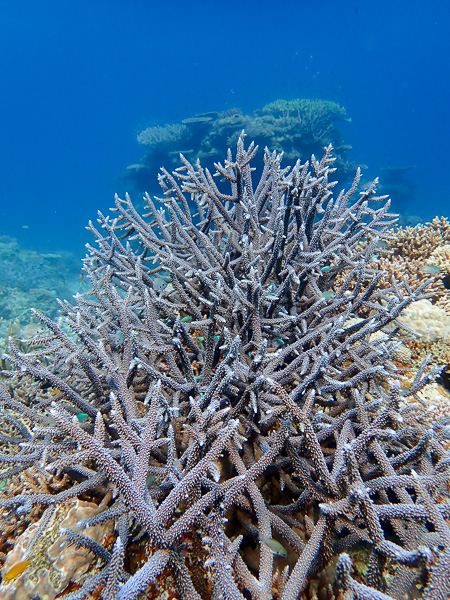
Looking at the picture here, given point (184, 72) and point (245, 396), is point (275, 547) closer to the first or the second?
point (245, 396)

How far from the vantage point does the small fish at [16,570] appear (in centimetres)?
155

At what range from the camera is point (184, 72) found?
98625 mm

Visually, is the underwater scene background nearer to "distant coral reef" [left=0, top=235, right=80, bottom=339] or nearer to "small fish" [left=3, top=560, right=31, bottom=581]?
"small fish" [left=3, top=560, right=31, bottom=581]

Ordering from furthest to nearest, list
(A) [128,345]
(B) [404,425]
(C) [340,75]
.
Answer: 1. (C) [340,75]
2. (A) [128,345]
3. (B) [404,425]

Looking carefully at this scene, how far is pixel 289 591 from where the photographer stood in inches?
48.2

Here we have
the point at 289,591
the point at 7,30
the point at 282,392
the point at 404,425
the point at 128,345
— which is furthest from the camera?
the point at 7,30

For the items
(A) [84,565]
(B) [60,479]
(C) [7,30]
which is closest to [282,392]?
(A) [84,565]

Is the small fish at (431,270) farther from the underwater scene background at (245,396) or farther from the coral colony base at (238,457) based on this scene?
the coral colony base at (238,457)

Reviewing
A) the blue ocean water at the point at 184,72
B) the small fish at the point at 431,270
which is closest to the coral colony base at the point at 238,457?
the small fish at the point at 431,270

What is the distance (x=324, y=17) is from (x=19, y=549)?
14404cm

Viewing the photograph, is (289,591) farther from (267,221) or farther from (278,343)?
(267,221)

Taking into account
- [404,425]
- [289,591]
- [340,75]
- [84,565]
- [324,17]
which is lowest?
[84,565]

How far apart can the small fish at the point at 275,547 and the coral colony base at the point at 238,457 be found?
10 mm

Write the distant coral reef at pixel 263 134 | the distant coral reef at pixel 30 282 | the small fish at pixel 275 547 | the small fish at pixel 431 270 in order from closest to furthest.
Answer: the small fish at pixel 275 547 → the small fish at pixel 431 270 → the distant coral reef at pixel 30 282 → the distant coral reef at pixel 263 134
